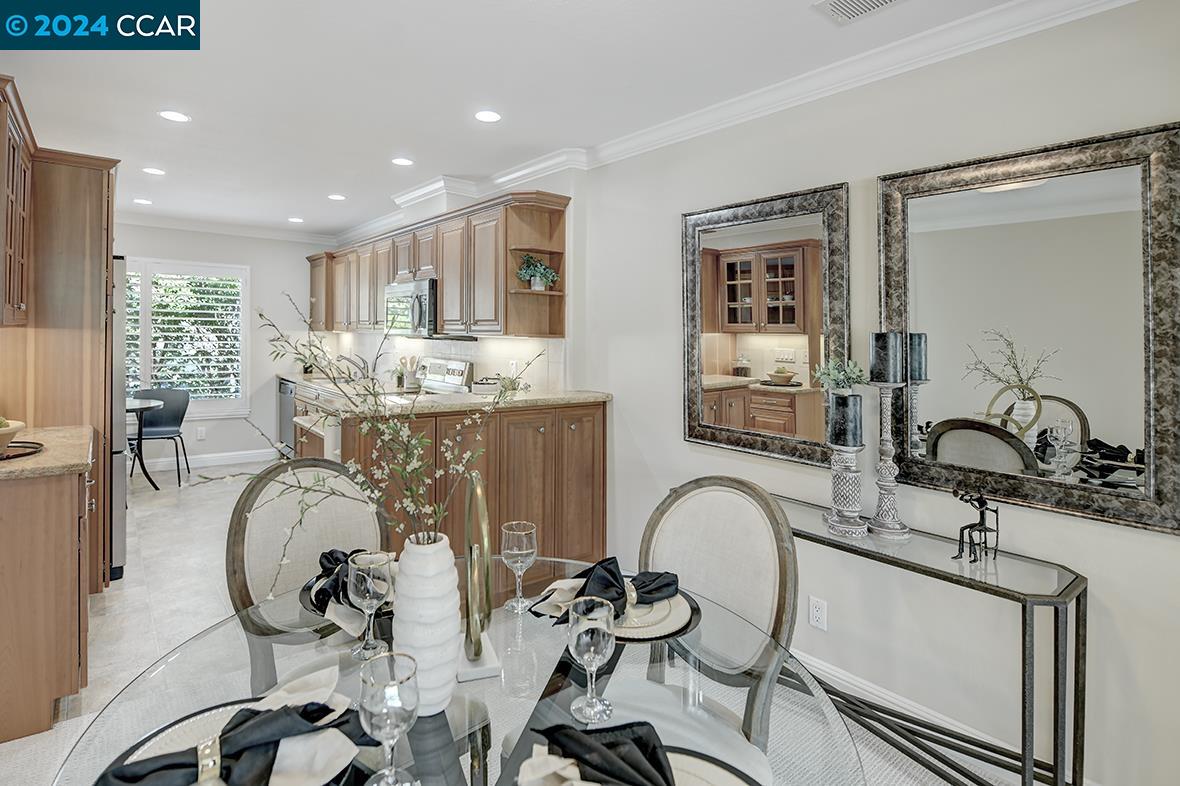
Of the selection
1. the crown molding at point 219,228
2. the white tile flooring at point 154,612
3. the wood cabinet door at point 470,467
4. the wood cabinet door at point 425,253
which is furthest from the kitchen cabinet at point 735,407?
the crown molding at point 219,228

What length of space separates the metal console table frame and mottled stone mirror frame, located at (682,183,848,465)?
536mm

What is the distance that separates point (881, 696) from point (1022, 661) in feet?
2.62

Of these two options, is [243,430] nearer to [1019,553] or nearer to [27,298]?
[27,298]

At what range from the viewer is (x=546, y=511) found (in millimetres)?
3662

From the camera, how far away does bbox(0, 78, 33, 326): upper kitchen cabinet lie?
233 cm

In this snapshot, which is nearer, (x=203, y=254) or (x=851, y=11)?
(x=851, y=11)

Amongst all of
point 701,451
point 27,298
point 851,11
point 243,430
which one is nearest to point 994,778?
point 701,451

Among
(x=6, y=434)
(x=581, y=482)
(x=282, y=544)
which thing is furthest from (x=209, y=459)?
(x=282, y=544)

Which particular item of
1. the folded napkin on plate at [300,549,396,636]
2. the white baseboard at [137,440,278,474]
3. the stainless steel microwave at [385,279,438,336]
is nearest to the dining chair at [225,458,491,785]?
the folded napkin on plate at [300,549,396,636]

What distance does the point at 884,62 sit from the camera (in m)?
2.49

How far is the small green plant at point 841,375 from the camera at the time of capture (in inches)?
98.8

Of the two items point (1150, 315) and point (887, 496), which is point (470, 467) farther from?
point (1150, 315)

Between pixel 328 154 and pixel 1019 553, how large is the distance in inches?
167

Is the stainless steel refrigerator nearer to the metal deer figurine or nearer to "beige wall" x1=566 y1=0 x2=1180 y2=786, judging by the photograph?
"beige wall" x1=566 y1=0 x2=1180 y2=786
